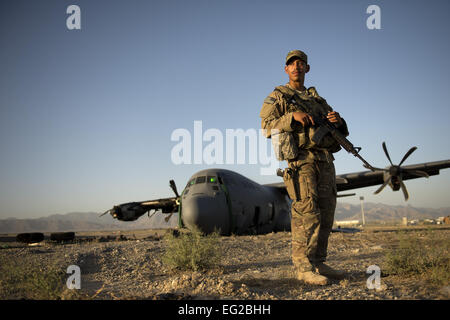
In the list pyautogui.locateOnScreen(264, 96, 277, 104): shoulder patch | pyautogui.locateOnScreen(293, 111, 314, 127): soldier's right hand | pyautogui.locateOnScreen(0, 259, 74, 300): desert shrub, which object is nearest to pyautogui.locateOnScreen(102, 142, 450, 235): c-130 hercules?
pyautogui.locateOnScreen(293, 111, 314, 127): soldier's right hand

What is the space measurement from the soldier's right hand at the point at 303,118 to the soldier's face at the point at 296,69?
2.30ft

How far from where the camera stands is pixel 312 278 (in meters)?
3.26

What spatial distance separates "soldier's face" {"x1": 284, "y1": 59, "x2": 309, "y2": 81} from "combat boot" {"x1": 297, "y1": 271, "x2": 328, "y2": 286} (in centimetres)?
254

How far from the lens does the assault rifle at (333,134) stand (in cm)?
383

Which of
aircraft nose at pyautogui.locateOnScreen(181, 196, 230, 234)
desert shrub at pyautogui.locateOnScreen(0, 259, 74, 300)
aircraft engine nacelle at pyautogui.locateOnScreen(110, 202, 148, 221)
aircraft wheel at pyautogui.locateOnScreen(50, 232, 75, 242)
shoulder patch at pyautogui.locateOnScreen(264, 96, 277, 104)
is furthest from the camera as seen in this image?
aircraft engine nacelle at pyautogui.locateOnScreen(110, 202, 148, 221)

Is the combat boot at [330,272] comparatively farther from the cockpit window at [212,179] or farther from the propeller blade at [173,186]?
the propeller blade at [173,186]

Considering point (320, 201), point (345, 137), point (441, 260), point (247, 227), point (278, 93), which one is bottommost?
point (247, 227)

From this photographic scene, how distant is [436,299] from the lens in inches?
96.0

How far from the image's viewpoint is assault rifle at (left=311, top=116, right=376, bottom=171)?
12.6 ft

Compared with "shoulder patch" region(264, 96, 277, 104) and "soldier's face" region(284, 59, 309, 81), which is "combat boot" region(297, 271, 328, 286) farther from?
"soldier's face" region(284, 59, 309, 81)

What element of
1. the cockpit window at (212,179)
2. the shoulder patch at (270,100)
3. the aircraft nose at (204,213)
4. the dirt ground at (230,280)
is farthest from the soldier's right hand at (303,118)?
the cockpit window at (212,179)
